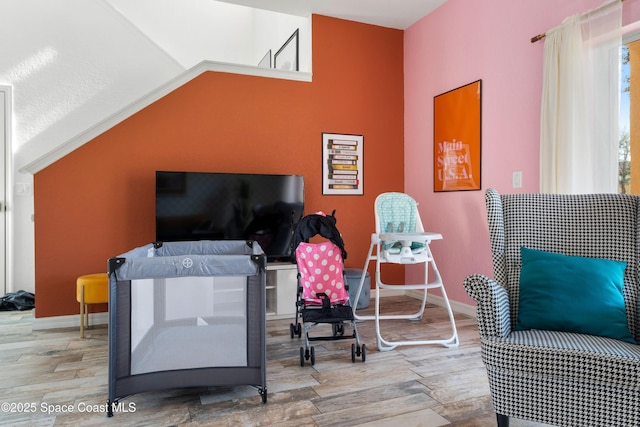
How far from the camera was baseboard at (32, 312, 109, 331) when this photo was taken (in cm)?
343

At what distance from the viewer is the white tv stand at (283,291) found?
3684 millimetres

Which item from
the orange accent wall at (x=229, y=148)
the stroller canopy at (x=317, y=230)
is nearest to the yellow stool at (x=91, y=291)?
the orange accent wall at (x=229, y=148)

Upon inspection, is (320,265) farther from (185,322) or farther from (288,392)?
(185,322)

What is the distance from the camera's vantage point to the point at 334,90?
438 centimetres

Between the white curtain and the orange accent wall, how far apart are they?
1.93 metres

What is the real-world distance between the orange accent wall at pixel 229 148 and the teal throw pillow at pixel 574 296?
2.59 metres

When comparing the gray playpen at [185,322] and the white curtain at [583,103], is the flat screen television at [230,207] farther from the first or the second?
the white curtain at [583,103]

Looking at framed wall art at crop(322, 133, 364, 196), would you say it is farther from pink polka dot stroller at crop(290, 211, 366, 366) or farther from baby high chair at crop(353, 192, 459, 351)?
pink polka dot stroller at crop(290, 211, 366, 366)

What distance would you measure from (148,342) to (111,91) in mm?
3705

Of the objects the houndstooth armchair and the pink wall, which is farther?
the pink wall

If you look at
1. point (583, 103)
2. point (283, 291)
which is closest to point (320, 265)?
point (283, 291)

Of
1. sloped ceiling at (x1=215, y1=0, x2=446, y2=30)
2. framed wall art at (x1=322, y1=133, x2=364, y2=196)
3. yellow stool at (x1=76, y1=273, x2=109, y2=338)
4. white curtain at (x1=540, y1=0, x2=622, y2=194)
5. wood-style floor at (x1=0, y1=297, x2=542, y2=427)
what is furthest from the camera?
framed wall art at (x1=322, y1=133, x2=364, y2=196)

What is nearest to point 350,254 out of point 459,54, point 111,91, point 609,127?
point 459,54

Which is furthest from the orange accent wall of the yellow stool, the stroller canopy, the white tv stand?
the stroller canopy
